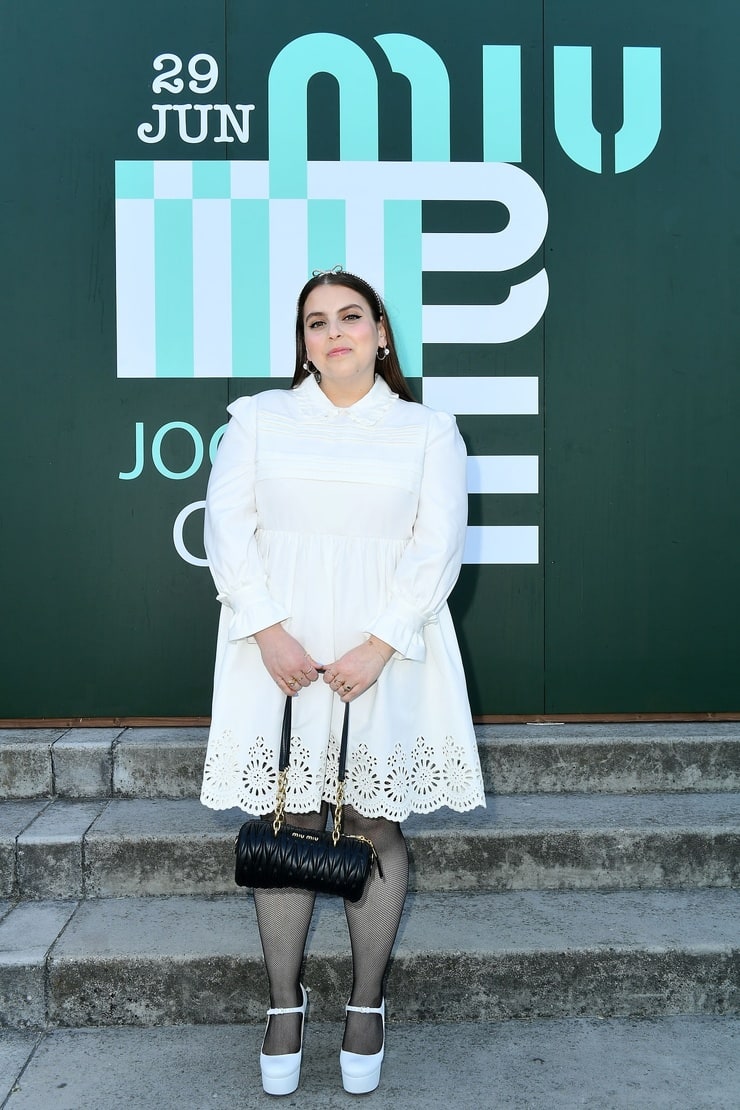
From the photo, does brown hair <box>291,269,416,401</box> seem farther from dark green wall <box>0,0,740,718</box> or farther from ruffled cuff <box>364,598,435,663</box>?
dark green wall <box>0,0,740,718</box>

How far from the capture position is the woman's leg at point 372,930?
231 cm

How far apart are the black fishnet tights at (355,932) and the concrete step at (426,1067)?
140 millimetres

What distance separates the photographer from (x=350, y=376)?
2.38 meters

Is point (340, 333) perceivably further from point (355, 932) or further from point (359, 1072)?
point (359, 1072)

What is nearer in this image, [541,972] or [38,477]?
[541,972]

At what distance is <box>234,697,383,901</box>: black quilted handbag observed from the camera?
213 cm

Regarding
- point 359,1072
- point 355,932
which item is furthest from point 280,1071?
point 355,932

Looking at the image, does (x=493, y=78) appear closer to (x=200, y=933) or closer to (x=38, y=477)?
(x=38, y=477)

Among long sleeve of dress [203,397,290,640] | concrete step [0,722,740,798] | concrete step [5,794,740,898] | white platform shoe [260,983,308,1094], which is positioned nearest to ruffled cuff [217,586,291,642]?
long sleeve of dress [203,397,290,640]

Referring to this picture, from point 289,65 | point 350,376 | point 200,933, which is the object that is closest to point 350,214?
point 289,65

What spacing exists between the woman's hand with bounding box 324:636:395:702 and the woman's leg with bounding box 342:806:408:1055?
32 cm

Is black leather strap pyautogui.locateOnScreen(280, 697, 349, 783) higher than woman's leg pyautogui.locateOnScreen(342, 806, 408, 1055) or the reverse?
higher

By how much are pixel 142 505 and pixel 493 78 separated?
211 cm

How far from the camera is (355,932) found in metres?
2.33
